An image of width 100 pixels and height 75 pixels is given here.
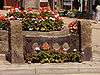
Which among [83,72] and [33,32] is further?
[33,32]

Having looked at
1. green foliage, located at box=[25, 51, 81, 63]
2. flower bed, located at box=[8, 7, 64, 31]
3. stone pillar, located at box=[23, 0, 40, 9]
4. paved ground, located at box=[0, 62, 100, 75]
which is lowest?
paved ground, located at box=[0, 62, 100, 75]

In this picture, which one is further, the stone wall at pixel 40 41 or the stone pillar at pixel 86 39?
the stone pillar at pixel 86 39

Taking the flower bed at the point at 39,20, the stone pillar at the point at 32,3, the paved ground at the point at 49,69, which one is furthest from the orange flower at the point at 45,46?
the stone pillar at the point at 32,3

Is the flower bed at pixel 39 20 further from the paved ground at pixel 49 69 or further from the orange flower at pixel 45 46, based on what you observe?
the paved ground at pixel 49 69

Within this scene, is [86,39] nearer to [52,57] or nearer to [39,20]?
[52,57]

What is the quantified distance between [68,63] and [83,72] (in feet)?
2.03

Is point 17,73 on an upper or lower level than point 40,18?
lower

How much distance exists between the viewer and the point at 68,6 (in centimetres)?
3638

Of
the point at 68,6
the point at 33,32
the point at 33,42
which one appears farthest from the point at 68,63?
the point at 68,6

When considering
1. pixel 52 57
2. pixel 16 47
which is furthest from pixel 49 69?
pixel 16 47

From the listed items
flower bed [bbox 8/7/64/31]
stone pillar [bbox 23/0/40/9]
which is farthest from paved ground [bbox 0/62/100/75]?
stone pillar [bbox 23/0/40/9]

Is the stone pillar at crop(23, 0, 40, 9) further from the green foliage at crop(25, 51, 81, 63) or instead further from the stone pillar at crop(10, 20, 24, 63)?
the stone pillar at crop(10, 20, 24, 63)

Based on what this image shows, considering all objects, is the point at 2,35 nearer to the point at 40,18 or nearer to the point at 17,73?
the point at 40,18

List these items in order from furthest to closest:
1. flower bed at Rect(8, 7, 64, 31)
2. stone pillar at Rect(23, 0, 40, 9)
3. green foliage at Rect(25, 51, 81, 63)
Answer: stone pillar at Rect(23, 0, 40, 9) < flower bed at Rect(8, 7, 64, 31) < green foliage at Rect(25, 51, 81, 63)
